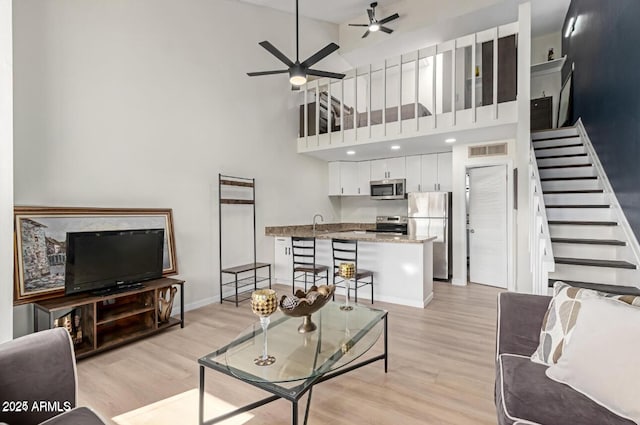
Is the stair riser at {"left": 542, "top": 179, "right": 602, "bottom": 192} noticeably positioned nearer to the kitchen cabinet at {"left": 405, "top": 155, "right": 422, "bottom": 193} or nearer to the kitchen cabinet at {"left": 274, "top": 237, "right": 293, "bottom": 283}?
the kitchen cabinet at {"left": 405, "top": 155, "right": 422, "bottom": 193}

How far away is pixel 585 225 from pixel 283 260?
4057 millimetres

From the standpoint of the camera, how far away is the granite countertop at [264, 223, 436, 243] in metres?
4.36

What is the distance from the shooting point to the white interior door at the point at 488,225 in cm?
510

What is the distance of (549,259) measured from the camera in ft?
8.45

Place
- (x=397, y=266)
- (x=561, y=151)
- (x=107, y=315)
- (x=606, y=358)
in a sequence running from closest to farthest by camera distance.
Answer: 1. (x=606, y=358)
2. (x=107, y=315)
3. (x=397, y=266)
4. (x=561, y=151)

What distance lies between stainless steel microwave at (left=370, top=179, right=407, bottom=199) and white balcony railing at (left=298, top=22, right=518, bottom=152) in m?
1.44

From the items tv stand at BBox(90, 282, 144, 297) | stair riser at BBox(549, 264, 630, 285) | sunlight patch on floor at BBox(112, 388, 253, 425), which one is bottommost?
sunlight patch on floor at BBox(112, 388, 253, 425)

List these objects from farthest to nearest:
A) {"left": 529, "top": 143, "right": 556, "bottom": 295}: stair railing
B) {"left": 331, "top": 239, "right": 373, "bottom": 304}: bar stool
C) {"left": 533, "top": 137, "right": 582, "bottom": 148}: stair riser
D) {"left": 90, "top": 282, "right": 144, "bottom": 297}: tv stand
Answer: {"left": 533, "top": 137, "right": 582, "bottom": 148}: stair riser → {"left": 331, "top": 239, "right": 373, "bottom": 304}: bar stool → {"left": 90, "top": 282, "right": 144, "bottom": 297}: tv stand → {"left": 529, "top": 143, "right": 556, "bottom": 295}: stair railing

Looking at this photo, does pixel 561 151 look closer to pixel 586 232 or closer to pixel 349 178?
pixel 586 232

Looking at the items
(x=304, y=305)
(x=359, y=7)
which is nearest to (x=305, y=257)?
(x=304, y=305)

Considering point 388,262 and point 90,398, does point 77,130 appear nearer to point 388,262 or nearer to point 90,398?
point 90,398

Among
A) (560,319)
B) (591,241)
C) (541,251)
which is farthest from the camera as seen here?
(591,241)

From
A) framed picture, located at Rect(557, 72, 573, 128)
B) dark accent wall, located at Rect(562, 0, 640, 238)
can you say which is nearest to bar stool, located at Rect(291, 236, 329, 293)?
dark accent wall, located at Rect(562, 0, 640, 238)

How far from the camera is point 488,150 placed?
507 centimetres
